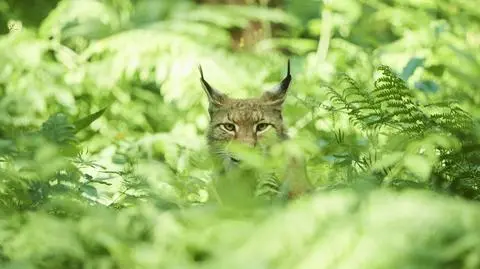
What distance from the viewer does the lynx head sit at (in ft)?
17.4

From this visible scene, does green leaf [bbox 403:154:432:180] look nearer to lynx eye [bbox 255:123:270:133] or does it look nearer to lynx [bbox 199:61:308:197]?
lynx [bbox 199:61:308:197]

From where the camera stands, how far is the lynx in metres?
5.29

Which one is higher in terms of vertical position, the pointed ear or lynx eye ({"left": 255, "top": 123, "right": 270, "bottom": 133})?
the pointed ear

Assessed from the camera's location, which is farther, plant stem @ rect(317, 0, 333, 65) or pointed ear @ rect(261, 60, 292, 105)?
plant stem @ rect(317, 0, 333, 65)

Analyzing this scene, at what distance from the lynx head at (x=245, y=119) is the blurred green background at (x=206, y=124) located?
227 mm

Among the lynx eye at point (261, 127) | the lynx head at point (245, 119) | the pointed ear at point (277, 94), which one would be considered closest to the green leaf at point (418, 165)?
the pointed ear at point (277, 94)

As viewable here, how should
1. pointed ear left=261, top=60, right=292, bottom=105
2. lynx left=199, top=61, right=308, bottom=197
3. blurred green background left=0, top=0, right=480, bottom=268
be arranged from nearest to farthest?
blurred green background left=0, top=0, right=480, bottom=268
pointed ear left=261, top=60, right=292, bottom=105
lynx left=199, top=61, right=308, bottom=197

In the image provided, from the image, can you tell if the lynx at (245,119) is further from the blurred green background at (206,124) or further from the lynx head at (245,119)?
the blurred green background at (206,124)

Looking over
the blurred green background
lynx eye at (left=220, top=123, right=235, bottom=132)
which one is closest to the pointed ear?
the blurred green background

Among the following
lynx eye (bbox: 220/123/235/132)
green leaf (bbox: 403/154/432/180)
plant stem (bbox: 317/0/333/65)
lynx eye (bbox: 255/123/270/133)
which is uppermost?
plant stem (bbox: 317/0/333/65)

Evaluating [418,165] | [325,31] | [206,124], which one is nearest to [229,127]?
[206,124]

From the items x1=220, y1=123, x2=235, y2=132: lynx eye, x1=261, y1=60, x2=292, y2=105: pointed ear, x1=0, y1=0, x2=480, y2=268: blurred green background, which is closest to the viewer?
x1=0, y1=0, x2=480, y2=268: blurred green background

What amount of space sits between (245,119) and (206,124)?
56.7 inches

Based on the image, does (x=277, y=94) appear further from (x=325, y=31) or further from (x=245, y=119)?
(x=325, y=31)
